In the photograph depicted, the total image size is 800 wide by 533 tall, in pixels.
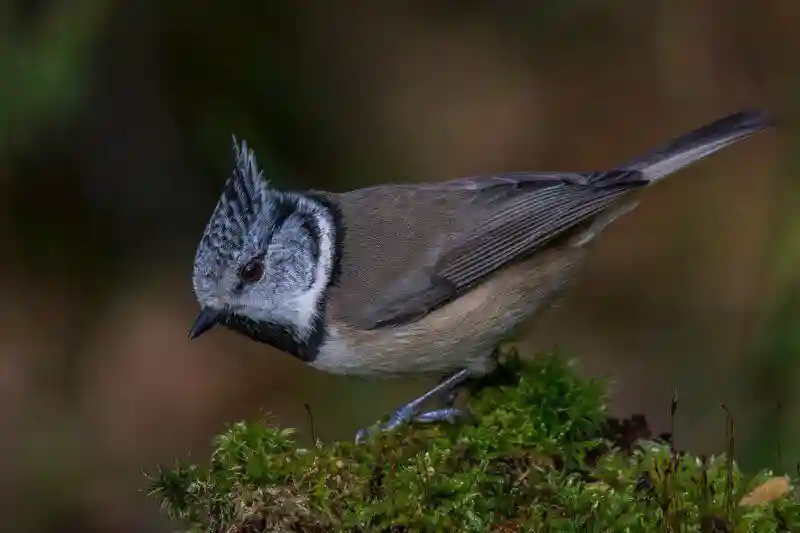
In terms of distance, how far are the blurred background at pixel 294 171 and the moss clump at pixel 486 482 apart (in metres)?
1.66

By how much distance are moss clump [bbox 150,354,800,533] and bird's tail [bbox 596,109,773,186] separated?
104 centimetres

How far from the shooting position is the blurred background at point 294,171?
577 cm

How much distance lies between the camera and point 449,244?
153 inches

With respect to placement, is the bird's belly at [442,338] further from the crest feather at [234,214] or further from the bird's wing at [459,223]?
the crest feather at [234,214]

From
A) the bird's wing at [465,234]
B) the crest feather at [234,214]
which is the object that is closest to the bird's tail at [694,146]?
the bird's wing at [465,234]

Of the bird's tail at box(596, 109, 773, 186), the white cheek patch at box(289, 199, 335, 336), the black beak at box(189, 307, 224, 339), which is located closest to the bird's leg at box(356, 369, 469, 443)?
the white cheek patch at box(289, 199, 335, 336)

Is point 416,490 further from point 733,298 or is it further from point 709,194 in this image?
point 709,194

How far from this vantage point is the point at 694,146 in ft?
13.6

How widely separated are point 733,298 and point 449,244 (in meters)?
3.62

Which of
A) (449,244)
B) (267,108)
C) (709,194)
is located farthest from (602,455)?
(709,194)

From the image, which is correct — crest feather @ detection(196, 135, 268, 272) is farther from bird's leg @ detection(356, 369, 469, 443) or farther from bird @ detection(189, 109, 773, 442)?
bird's leg @ detection(356, 369, 469, 443)

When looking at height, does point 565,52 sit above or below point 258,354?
above

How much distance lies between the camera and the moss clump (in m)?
2.76

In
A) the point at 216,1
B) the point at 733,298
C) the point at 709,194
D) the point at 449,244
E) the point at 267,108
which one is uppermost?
the point at 216,1
